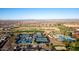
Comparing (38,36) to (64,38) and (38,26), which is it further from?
(64,38)

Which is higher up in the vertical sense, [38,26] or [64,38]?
[38,26]

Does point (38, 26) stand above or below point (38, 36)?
above

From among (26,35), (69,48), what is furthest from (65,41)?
(26,35)

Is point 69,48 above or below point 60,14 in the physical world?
below

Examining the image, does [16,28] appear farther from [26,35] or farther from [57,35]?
[57,35]

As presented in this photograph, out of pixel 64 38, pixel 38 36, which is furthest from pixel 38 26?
pixel 64 38
